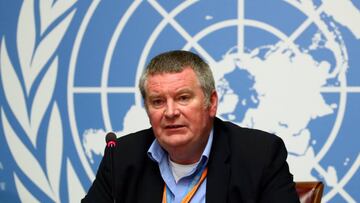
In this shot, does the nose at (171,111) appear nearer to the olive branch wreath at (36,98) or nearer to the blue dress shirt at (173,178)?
the blue dress shirt at (173,178)

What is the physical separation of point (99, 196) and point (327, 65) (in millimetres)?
1600

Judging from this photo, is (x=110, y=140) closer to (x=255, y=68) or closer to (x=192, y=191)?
(x=192, y=191)

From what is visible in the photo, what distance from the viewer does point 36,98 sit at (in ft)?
11.9

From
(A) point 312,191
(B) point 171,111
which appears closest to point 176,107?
(B) point 171,111

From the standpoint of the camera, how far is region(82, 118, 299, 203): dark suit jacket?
215 centimetres

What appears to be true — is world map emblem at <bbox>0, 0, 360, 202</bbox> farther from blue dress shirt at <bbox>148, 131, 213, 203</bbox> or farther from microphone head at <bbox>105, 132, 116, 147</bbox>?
microphone head at <bbox>105, 132, 116, 147</bbox>

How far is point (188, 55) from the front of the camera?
7.25ft

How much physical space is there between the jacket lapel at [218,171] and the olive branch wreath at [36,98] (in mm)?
1549

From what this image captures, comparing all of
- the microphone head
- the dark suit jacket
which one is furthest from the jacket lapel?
the microphone head

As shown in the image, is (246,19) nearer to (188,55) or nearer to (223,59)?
(223,59)

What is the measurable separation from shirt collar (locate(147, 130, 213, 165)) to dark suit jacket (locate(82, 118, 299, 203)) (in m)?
0.02

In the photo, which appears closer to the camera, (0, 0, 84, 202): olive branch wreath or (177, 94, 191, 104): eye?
(177, 94, 191, 104): eye

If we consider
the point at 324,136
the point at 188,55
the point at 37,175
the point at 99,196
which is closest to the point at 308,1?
the point at 324,136

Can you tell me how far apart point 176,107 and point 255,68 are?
1169 mm
